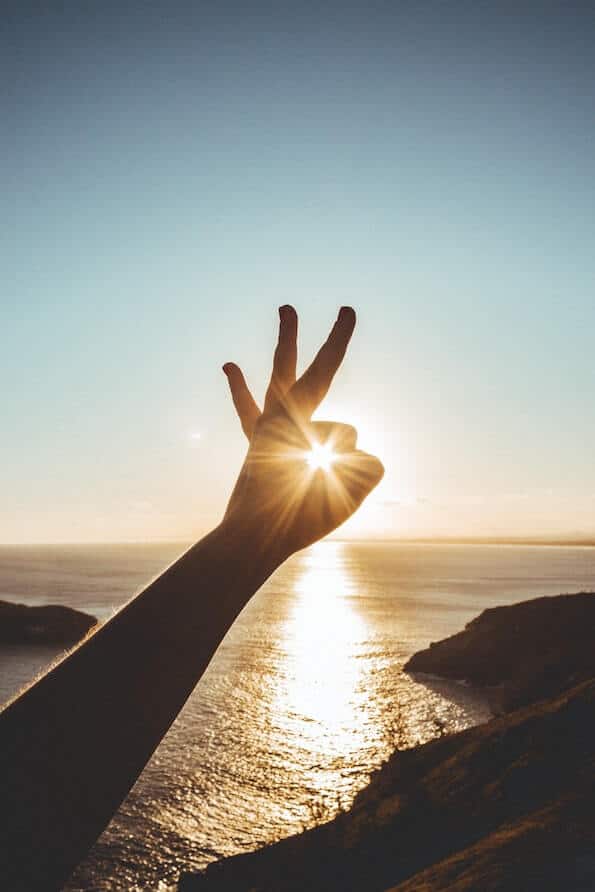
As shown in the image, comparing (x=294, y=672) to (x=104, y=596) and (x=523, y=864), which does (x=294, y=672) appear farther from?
(x=104, y=596)

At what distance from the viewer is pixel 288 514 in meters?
1.62

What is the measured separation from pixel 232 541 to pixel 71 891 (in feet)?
64.7

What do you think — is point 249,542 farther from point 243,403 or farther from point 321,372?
point 243,403

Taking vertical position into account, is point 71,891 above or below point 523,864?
below

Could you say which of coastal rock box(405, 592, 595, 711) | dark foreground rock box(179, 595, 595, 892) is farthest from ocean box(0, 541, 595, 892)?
dark foreground rock box(179, 595, 595, 892)

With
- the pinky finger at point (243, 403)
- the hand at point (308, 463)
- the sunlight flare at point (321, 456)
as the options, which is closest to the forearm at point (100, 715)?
the hand at point (308, 463)

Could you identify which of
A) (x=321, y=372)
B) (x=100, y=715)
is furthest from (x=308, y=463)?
(x=100, y=715)

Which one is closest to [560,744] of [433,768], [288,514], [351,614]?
[433,768]

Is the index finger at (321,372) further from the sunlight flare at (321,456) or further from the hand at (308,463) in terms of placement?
the sunlight flare at (321,456)

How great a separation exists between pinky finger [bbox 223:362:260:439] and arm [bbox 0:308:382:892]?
1.35 ft

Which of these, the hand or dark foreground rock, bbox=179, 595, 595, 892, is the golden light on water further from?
the hand

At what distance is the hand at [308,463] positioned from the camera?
162 cm

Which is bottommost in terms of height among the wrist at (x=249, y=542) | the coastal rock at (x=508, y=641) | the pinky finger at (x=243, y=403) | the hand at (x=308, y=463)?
the coastal rock at (x=508, y=641)

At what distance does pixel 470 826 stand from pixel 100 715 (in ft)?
37.9
